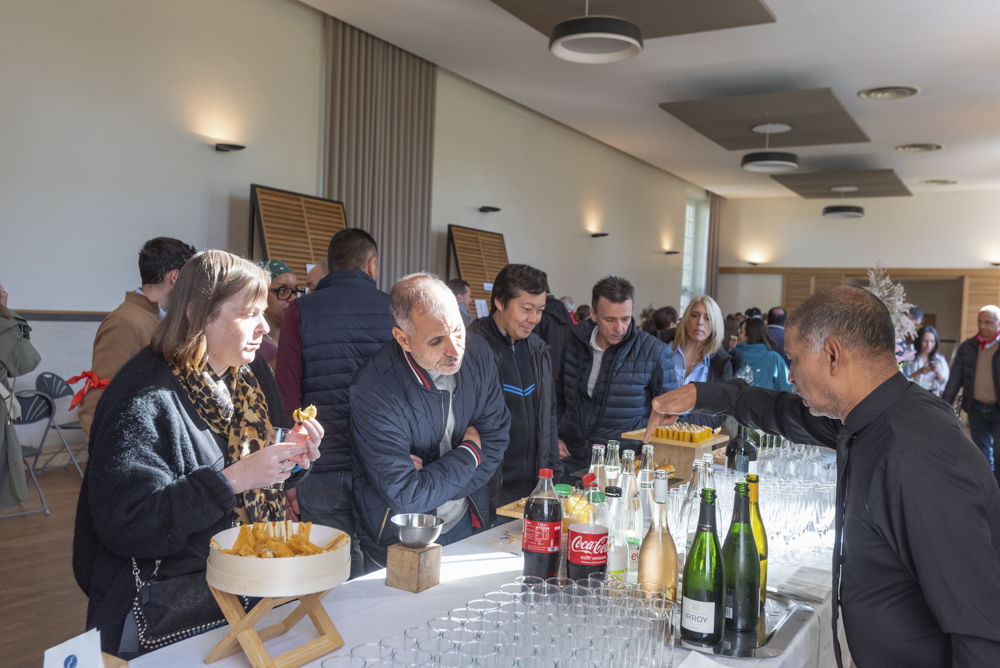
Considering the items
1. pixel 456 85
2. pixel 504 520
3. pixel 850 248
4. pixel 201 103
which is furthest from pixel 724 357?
pixel 850 248

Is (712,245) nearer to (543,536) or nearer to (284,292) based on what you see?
(284,292)

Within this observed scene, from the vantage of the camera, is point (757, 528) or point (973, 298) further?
point (973, 298)

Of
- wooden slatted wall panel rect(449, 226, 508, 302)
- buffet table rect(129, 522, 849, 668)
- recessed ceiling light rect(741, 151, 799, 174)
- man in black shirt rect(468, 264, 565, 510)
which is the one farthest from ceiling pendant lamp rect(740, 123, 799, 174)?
buffet table rect(129, 522, 849, 668)

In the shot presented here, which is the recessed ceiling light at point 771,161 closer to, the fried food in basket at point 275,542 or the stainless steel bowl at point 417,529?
the stainless steel bowl at point 417,529

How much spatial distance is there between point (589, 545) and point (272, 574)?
70 centimetres

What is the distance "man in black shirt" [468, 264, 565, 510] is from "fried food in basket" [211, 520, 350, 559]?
1.65m

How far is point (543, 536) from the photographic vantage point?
1.74 m

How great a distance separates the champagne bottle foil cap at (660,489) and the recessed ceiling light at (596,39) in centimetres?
436

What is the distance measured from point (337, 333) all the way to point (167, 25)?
415cm

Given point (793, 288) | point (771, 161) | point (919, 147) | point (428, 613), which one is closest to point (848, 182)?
point (919, 147)

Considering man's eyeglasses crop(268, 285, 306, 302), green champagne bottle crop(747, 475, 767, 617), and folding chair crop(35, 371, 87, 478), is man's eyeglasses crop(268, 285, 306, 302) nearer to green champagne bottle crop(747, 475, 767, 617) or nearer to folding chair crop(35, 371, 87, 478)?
folding chair crop(35, 371, 87, 478)

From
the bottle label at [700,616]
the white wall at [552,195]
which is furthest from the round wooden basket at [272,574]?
the white wall at [552,195]

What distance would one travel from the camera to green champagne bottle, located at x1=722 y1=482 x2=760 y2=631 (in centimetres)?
161

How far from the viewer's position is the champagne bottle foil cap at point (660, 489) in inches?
67.7
